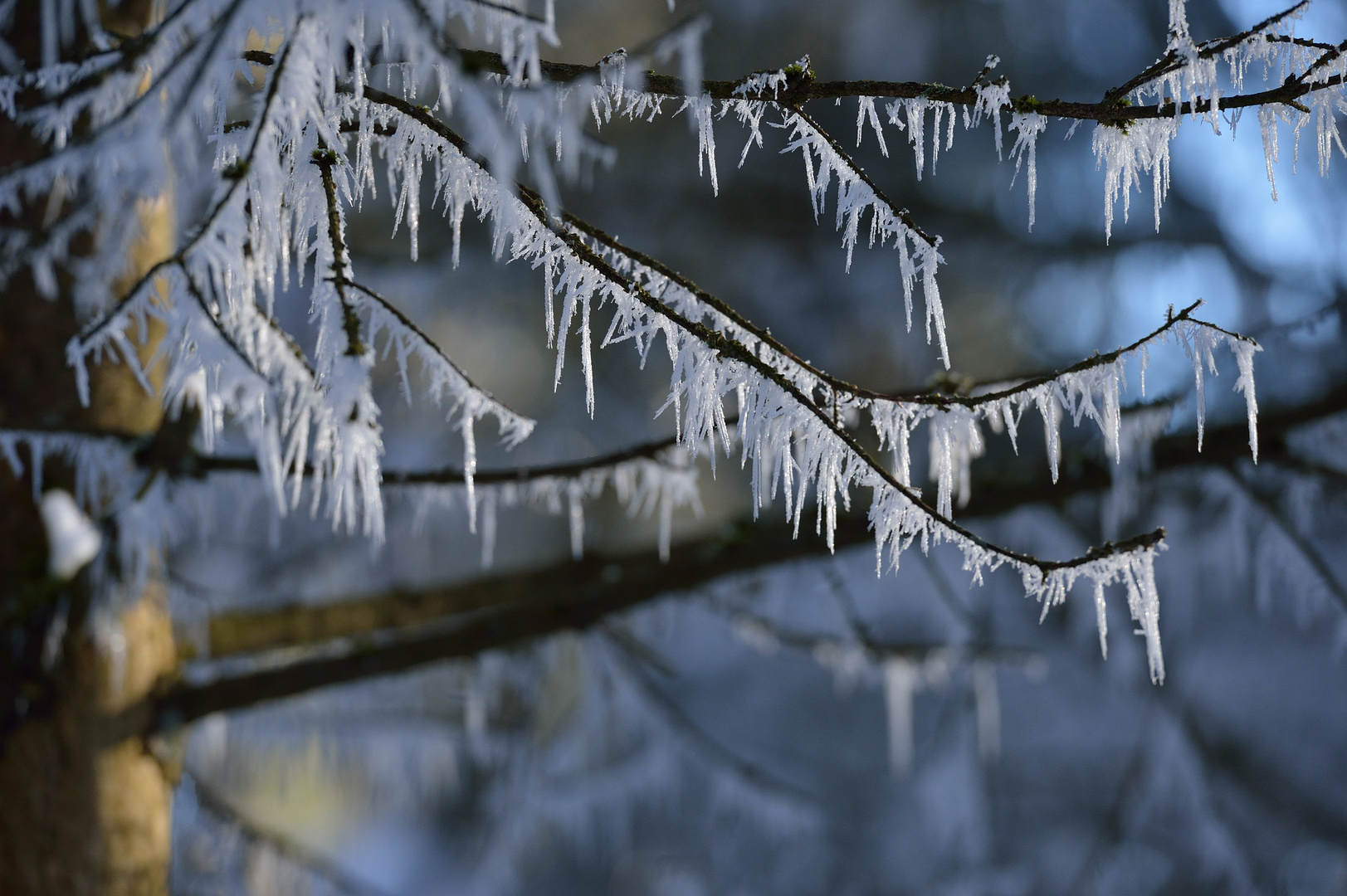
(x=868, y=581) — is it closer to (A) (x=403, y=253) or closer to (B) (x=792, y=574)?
(B) (x=792, y=574)

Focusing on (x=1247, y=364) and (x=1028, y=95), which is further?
(x=1247, y=364)

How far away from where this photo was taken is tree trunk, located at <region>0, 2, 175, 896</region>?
62.1 inches

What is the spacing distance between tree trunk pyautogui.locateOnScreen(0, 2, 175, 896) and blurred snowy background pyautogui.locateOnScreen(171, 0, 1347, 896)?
51.3 inches

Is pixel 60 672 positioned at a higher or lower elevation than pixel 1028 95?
lower

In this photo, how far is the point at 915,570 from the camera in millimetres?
4355

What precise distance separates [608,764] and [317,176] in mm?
3500

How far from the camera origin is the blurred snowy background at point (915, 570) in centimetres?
373

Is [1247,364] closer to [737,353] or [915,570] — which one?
[737,353]

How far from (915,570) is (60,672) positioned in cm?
361

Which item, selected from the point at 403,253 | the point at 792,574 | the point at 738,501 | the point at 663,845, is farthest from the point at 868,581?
the point at 403,253

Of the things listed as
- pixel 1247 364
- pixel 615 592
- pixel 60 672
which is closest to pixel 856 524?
pixel 615 592

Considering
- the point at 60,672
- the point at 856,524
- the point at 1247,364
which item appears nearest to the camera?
the point at 1247,364

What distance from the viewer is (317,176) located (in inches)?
34.7

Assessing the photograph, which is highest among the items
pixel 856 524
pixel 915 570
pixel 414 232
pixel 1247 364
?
pixel 414 232
